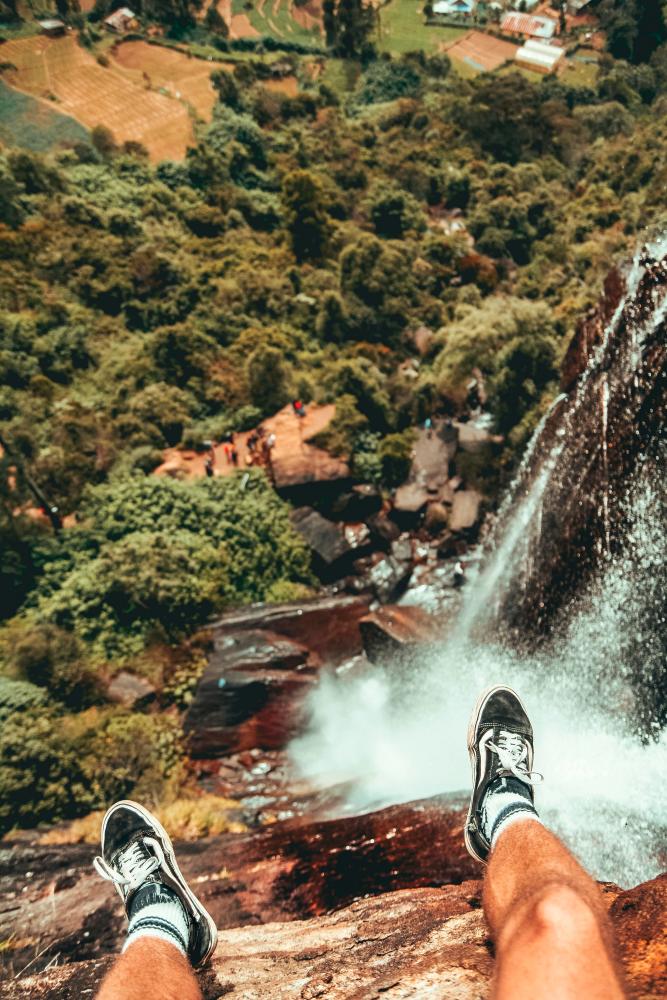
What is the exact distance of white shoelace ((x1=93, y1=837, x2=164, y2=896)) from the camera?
13.0 feet

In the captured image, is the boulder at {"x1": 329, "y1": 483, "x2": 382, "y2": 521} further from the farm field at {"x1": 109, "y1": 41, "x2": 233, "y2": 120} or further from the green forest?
the farm field at {"x1": 109, "y1": 41, "x2": 233, "y2": 120}

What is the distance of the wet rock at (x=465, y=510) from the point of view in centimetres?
1655

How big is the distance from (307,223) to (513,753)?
31.0 m

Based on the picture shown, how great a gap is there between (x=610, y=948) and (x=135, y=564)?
13.4 m

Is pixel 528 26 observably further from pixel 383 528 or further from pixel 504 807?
pixel 504 807

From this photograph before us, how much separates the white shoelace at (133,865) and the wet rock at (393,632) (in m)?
8.99

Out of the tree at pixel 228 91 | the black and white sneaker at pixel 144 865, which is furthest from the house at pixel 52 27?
the black and white sneaker at pixel 144 865

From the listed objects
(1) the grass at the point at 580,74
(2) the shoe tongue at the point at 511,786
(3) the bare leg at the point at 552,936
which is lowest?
(2) the shoe tongue at the point at 511,786

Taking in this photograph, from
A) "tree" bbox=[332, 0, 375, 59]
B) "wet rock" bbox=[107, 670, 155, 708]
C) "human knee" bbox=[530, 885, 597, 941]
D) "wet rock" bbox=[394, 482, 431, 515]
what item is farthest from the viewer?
"tree" bbox=[332, 0, 375, 59]

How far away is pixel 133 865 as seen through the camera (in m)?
4.14

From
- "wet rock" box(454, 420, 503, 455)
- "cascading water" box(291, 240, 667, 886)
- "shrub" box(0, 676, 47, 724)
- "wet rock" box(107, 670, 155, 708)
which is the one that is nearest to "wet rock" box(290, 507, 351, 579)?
"cascading water" box(291, 240, 667, 886)

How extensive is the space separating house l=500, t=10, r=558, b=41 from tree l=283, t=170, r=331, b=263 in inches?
1675

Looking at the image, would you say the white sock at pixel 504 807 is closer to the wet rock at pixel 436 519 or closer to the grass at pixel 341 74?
the wet rock at pixel 436 519

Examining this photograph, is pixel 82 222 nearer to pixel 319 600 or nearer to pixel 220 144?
pixel 220 144
